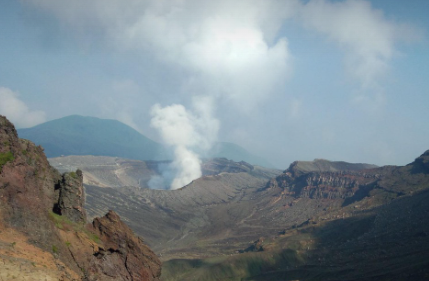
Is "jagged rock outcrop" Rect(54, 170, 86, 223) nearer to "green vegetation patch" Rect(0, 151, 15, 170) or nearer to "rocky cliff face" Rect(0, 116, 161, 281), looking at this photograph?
"rocky cliff face" Rect(0, 116, 161, 281)

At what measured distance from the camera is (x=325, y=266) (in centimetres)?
11912

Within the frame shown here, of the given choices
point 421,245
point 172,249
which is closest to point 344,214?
point 421,245

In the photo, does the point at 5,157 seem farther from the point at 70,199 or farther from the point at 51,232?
the point at 70,199

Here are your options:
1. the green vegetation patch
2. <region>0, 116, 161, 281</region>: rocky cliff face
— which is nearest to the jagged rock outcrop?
<region>0, 116, 161, 281</region>: rocky cliff face

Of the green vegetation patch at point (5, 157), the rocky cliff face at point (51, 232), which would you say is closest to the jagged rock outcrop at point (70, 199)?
the rocky cliff face at point (51, 232)

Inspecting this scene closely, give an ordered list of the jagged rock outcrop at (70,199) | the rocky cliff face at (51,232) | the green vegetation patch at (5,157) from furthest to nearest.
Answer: the jagged rock outcrop at (70,199), the green vegetation patch at (5,157), the rocky cliff face at (51,232)

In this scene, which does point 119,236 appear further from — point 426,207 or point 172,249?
point 426,207

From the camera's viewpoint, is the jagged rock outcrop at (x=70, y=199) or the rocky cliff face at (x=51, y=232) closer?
the rocky cliff face at (x=51, y=232)

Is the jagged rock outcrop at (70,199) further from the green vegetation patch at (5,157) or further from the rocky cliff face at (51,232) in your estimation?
the green vegetation patch at (5,157)

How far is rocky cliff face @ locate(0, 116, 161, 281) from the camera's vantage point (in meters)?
26.6

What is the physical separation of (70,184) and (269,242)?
5126 inches

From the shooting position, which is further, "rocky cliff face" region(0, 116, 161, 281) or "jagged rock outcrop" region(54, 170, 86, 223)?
"jagged rock outcrop" region(54, 170, 86, 223)

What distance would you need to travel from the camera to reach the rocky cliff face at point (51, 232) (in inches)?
1048

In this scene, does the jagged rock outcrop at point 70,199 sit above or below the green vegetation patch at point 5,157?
below
